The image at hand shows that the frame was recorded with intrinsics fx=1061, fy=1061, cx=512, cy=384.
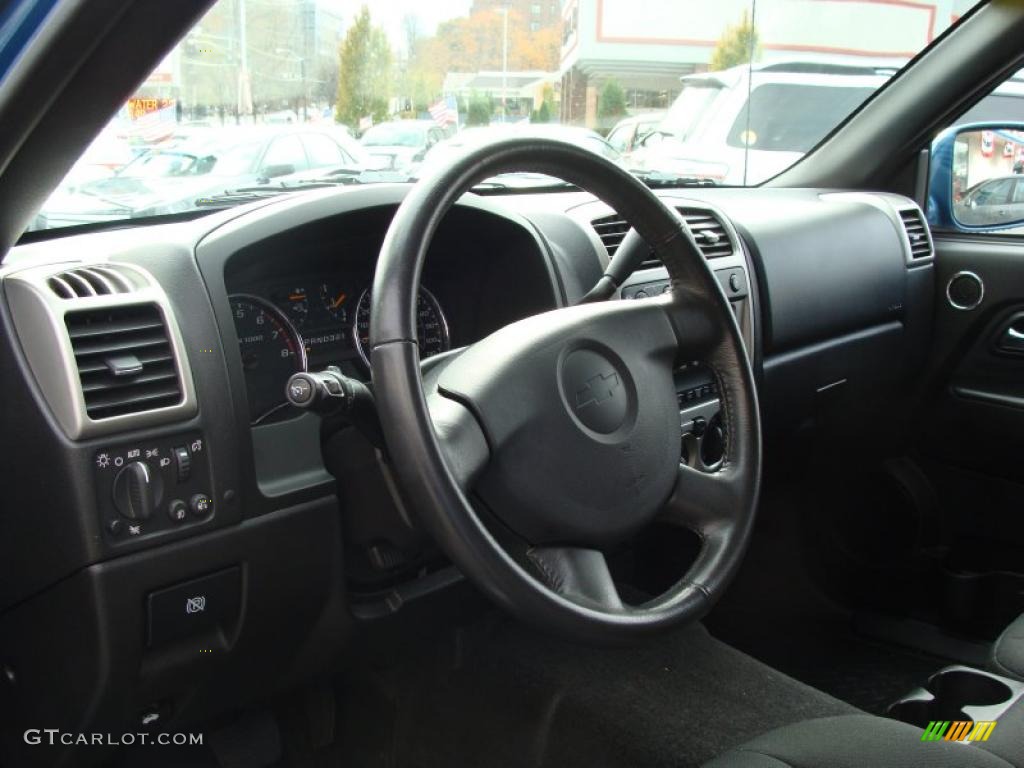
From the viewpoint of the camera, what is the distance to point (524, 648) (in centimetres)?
227

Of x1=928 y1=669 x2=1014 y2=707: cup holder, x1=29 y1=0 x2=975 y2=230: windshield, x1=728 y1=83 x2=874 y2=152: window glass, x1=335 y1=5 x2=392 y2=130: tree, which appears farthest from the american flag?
x1=928 y1=669 x2=1014 y2=707: cup holder

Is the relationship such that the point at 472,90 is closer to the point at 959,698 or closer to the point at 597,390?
the point at 597,390

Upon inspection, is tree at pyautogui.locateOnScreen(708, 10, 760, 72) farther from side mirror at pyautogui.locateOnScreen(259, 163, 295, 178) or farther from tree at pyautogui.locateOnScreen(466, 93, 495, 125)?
side mirror at pyautogui.locateOnScreen(259, 163, 295, 178)

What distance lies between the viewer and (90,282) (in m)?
1.42

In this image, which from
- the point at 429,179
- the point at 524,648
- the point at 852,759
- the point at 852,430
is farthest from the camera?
the point at 852,430

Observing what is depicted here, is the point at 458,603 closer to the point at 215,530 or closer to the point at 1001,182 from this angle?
the point at 215,530

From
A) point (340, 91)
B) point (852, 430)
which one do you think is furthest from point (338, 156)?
point (852, 430)

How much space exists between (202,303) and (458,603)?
78 centimetres

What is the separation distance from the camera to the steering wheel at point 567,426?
1175 millimetres

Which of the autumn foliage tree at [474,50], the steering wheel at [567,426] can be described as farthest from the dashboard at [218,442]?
the autumn foliage tree at [474,50]

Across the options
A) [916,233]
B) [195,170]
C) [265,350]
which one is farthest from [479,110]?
[916,233]

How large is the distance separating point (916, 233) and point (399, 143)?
1.61 metres

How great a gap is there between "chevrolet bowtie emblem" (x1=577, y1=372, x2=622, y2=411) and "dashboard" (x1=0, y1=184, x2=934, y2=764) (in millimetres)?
208

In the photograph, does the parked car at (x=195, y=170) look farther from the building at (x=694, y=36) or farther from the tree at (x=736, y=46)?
the tree at (x=736, y=46)
